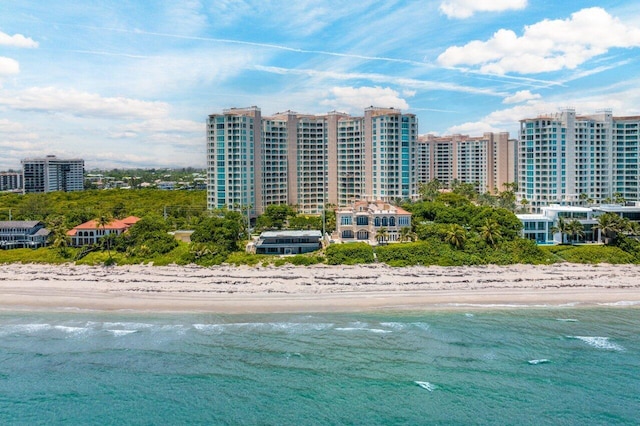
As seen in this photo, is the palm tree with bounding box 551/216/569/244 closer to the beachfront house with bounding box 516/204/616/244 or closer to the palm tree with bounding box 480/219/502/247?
the beachfront house with bounding box 516/204/616/244

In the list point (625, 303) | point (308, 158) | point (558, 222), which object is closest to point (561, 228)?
point (558, 222)

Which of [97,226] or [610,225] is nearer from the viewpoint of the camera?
[610,225]

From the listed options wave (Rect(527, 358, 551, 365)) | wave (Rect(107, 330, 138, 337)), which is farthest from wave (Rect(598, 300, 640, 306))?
wave (Rect(107, 330, 138, 337))

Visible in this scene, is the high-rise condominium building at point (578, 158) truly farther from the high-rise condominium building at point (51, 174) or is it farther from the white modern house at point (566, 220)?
the high-rise condominium building at point (51, 174)

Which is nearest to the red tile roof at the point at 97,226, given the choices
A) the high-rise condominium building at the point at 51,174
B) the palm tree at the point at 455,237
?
the palm tree at the point at 455,237

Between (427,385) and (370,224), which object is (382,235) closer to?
(370,224)
